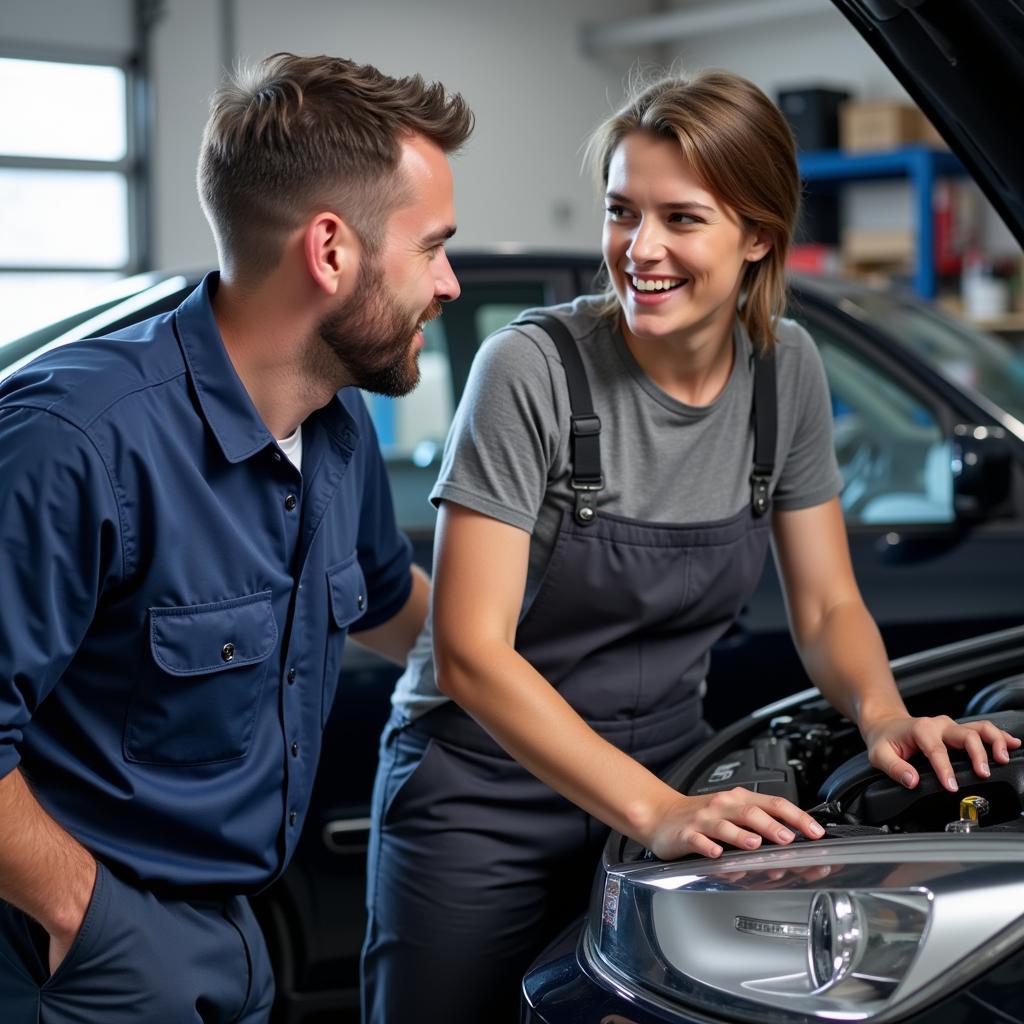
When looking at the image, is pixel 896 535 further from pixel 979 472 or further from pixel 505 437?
pixel 505 437

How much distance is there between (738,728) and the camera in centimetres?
180

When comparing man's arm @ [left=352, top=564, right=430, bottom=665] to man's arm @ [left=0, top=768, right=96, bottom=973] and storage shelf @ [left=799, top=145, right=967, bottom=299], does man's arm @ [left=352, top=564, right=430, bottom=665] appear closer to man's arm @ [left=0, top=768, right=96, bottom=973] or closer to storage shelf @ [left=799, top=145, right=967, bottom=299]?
man's arm @ [left=0, top=768, right=96, bottom=973]

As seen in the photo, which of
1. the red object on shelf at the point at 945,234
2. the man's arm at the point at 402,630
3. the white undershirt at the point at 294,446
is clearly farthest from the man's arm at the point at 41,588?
the red object on shelf at the point at 945,234

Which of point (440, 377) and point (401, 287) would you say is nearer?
point (401, 287)

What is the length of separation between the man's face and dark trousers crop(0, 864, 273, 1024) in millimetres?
603

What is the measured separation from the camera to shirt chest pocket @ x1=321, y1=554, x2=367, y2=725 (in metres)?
1.66

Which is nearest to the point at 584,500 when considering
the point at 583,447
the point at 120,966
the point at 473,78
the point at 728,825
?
the point at 583,447

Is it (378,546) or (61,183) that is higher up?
(61,183)

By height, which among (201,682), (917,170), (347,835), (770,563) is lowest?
(347,835)

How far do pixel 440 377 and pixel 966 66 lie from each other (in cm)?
174

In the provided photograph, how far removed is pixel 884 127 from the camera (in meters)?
8.51

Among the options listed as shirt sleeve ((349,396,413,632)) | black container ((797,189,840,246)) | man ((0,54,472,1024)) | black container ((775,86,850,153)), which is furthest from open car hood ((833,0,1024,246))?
black container ((797,189,840,246))

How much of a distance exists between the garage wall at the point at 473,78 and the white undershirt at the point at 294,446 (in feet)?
24.1

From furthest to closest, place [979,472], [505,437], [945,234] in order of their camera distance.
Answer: [945,234] < [979,472] < [505,437]
